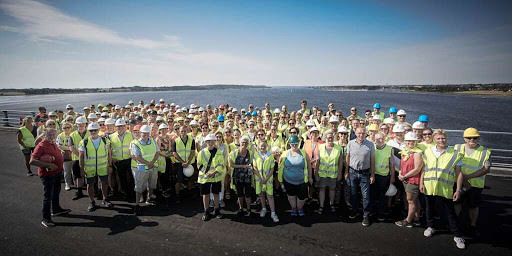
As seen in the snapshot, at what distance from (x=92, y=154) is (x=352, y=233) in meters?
6.30

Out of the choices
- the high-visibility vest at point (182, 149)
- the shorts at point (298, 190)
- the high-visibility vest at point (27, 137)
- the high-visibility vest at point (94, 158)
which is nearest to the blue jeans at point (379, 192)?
the shorts at point (298, 190)

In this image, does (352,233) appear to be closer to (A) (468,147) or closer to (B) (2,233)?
(A) (468,147)

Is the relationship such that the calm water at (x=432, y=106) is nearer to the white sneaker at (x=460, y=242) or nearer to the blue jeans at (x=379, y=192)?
the blue jeans at (x=379, y=192)

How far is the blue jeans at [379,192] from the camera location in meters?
5.22

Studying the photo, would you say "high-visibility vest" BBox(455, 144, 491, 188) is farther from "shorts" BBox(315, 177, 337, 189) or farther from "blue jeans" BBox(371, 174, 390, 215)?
"shorts" BBox(315, 177, 337, 189)

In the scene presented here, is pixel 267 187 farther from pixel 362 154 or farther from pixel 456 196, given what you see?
pixel 456 196

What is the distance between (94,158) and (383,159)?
6836 mm

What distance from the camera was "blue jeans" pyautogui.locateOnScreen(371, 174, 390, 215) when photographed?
17.1 ft

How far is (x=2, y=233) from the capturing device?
4.79m

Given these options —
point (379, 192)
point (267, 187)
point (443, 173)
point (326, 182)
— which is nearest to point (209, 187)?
point (267, 187)

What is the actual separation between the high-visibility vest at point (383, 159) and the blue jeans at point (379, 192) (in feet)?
0.45

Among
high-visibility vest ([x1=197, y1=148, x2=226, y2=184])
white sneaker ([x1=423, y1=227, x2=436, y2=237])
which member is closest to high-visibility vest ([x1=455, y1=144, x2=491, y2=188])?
white sneaker ([x1=423, y1=227, x2=436, y2=237])

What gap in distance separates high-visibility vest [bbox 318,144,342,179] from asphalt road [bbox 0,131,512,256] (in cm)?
102

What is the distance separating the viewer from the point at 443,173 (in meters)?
4.41
